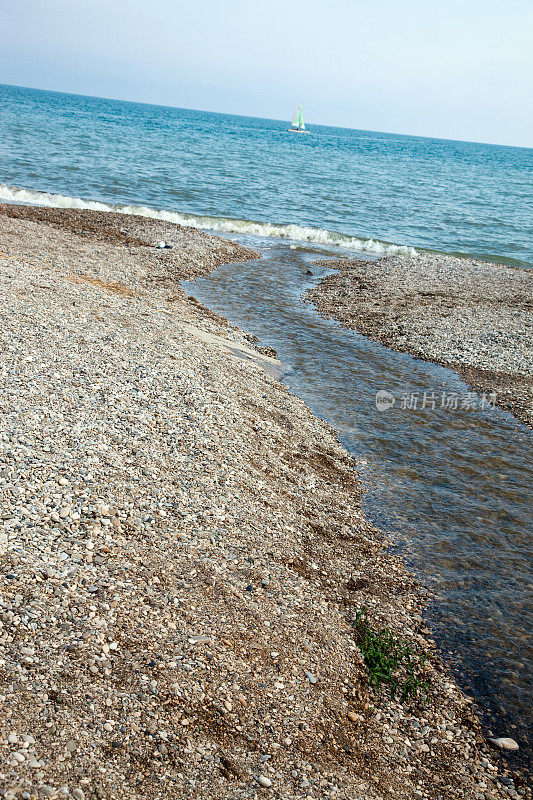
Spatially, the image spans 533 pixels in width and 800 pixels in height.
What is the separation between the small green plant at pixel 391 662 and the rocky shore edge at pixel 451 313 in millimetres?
9477

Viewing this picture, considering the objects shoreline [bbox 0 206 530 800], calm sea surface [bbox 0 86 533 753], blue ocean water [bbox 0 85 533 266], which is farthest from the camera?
blue ocean water [bbox 0 85 533 266]

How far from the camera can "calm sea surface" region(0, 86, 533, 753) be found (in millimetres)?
8812

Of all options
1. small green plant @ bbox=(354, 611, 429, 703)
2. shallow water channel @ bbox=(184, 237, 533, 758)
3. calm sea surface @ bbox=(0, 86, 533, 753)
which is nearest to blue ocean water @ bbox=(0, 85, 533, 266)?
calm sea surface @ bbox=(0, 86, 533, 753)

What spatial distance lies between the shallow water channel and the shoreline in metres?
0.52

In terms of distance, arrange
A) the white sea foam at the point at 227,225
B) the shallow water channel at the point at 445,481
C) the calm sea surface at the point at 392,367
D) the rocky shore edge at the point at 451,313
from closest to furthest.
Result: the shallow water channel at the point at 445,481
the calm sea surface at the point at 392,367
the rocky shore edge at the point at 451,313
the white sea foam at the point at 227,225

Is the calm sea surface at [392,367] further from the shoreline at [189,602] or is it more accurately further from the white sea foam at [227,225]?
the shoreline at [189,602]

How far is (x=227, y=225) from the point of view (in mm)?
38062

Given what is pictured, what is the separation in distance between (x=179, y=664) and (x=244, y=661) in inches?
31.4

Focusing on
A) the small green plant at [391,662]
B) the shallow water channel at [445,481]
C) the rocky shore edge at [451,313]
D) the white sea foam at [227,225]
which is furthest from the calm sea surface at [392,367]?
the rocky shore edge at [451,313]

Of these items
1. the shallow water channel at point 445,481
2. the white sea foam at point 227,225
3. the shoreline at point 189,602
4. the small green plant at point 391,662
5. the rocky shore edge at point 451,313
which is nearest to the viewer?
the shoreline at point 189,602

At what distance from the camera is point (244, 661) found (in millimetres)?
6473

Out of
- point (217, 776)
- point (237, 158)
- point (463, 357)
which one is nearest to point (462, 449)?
point (463, 357)

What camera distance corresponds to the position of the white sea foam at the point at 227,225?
119 ft

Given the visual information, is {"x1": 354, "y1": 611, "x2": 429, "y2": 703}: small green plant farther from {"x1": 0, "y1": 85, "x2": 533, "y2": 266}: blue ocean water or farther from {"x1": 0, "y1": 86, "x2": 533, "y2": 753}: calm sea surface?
{"x1": 0, "y1": 85, "x2": 533, "y2": 266}: blue ocean water
